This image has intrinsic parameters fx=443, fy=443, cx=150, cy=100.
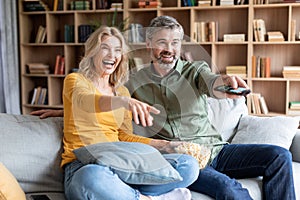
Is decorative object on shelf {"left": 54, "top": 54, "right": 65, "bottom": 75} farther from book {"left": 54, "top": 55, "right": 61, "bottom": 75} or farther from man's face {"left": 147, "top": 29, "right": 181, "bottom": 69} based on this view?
man's face {"left": 147, "top": 29, "right": 181, "bottom": 69}

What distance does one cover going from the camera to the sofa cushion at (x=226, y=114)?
1849 mm

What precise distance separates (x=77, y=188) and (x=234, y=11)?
9.78 feet

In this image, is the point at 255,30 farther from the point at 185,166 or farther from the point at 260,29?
the point at 185,166

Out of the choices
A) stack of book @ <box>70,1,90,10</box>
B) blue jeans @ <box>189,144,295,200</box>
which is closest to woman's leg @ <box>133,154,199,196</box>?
blue jeans @ <box>189,144,295,200</box>

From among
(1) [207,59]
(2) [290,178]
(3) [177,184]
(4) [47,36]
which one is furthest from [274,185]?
(4) [47,36]

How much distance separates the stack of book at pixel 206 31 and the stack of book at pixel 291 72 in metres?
0.69

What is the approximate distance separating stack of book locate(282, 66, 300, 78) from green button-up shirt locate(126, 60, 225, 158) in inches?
84.6

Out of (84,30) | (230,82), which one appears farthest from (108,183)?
(84,30)

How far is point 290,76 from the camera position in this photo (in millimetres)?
3881

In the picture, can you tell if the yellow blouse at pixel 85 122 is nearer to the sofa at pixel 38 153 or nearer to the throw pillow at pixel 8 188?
the sofa at pixel 38 153

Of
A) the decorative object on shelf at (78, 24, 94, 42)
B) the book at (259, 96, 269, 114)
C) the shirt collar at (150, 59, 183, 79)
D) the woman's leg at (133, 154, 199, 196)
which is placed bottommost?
the book at (259, 96, 269, 114)

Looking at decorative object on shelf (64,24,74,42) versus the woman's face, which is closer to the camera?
the woman's face

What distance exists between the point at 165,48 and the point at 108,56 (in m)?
0.25

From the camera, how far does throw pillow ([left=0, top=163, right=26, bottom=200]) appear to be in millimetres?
1553
